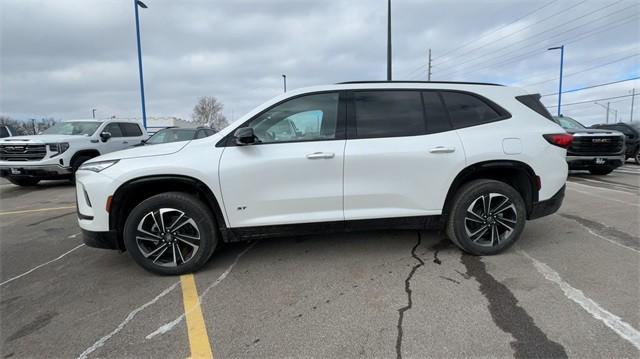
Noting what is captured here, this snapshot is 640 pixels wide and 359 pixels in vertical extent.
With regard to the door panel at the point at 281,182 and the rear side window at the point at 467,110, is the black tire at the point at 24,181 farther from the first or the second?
the rear side window at the point at 467,110

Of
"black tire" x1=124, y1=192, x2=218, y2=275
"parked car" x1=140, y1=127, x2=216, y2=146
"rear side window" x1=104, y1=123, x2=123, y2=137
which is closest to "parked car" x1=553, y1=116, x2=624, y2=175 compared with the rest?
"black tire" x1=124, y1=192, x2=218, y2=275

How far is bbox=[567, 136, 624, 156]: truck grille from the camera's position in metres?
9.38

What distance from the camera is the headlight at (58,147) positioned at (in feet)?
29.3

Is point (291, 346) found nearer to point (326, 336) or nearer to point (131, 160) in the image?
point (326, 336)

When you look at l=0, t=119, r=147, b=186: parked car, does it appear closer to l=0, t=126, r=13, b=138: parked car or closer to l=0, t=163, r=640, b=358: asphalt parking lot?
l=0, t=126, r=13, b=138: parked car

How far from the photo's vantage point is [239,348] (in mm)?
2361

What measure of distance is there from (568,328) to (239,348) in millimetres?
2237

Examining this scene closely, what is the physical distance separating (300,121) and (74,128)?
9.47m

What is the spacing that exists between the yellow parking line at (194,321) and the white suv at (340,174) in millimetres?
250

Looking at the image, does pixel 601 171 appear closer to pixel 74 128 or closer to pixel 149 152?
pixel 149 152

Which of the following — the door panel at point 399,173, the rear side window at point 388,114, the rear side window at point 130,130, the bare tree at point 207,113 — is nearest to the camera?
the door panel at point 399,173

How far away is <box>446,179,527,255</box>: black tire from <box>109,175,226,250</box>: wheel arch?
2.41m

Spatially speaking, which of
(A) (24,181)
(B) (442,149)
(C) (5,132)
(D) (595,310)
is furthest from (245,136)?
(C) (5,132)

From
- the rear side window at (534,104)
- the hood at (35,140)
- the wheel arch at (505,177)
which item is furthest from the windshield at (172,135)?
the rear side window at (534,104)
